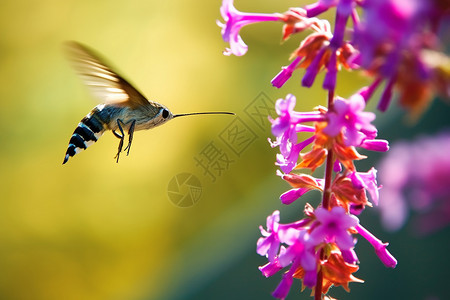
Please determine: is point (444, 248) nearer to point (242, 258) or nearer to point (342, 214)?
point (242, 258)

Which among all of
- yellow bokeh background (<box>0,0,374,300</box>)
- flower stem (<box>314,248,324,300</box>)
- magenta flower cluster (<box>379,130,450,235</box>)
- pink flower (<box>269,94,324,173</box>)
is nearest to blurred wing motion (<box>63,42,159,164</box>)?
pink flower (<box>269,94,324,173</box>)

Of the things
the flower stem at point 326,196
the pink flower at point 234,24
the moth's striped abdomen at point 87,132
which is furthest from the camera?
the moth's striped abdomen at point 87,132

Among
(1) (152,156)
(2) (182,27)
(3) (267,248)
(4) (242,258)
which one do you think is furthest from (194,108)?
(3) (267,248)

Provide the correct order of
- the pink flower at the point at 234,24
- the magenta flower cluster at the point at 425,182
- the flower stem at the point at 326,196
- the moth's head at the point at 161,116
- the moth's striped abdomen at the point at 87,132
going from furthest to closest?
the moth's head at the point at 161,116 → the moth's striped abdomen at the point at 87,132 → the pink flower at the point at 234,24 → the flower stem at the point at 326,196 → the magenta flower cluster at the point at 425,182

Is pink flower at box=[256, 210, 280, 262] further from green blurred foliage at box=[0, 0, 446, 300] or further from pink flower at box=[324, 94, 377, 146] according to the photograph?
green blurred foliage at box=[0, 0, 446, 300]

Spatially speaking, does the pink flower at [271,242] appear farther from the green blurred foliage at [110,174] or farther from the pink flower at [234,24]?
the green blurred foliage at [110,174]

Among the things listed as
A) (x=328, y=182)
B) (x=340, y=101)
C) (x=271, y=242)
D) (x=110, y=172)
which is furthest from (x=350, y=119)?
(x=110, y=172)

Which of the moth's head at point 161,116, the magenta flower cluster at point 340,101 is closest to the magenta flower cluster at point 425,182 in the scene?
the magenta flower cluster at point 340,101
